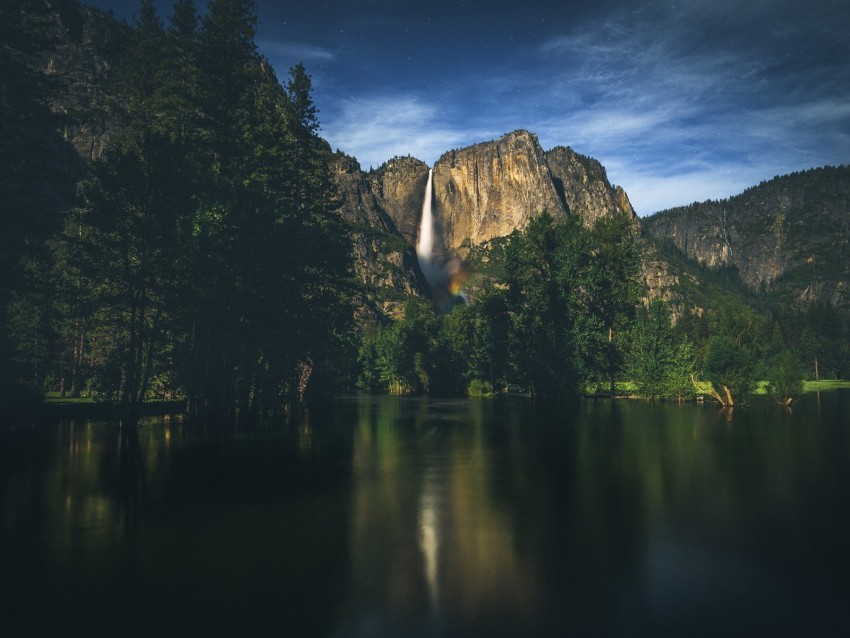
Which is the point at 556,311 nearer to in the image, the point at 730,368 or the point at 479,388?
the point at 479,388

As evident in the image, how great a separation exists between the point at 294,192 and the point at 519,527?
163 ft

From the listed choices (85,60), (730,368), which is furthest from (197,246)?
(85,60)

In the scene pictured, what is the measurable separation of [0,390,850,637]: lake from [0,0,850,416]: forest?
15.4 m

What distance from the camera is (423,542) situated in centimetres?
1165

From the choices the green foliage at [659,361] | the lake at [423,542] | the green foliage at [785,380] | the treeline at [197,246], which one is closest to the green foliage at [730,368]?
the green foliage at [785,380]

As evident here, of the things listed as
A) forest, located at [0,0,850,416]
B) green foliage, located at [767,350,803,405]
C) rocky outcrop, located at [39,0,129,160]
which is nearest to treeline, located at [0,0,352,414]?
forest, located at [0,0,850,416]

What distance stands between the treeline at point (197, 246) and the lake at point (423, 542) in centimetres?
1470

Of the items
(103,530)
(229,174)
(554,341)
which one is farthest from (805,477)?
(554,341)

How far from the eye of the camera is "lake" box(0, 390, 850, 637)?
8.01m

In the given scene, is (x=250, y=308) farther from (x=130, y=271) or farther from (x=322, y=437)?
(x=322, y=437)

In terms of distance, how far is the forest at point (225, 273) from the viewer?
36.7 metres

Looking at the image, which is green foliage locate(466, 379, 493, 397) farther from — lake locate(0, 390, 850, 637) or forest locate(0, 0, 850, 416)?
lake locate(0, 390, 850, 637)

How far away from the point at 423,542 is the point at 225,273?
31061mm

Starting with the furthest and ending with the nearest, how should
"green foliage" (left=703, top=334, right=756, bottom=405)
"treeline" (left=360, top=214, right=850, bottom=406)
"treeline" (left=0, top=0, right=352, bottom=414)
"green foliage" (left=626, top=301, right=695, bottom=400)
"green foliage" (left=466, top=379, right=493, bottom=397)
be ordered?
"green foliage" (left=466, top=379, right=493, bottom=397)
"green foliage" (left=626, top=301, right=695, bottom=400)
"treeline" (left=360, top=214, right=850, bottom=406)
"green foliage" (left=703, top=334, right=756, bottom=405)
"treeline" (left=0, top=0, right=352, bottom=414)
